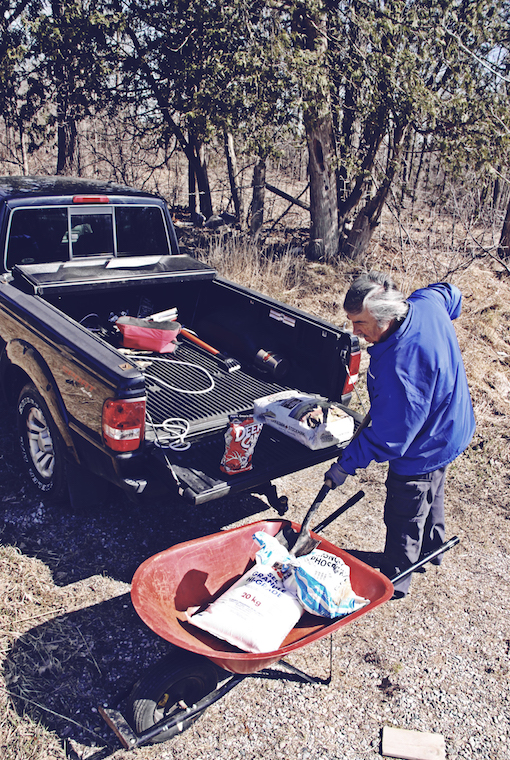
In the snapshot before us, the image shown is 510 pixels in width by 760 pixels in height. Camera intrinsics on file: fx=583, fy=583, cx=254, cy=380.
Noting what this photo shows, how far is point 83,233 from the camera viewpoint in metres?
4.68

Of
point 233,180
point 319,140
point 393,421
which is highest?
point 319,140

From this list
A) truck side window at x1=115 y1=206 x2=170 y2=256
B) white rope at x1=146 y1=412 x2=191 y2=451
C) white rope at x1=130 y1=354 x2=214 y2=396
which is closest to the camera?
white rope at x1=146 y1=412 x2=191 y2=451

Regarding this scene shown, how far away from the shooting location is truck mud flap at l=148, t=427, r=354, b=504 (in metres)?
3.15

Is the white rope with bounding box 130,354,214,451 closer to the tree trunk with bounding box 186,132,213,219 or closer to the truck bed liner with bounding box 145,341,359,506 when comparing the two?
the truck bed liner with bounding box 145,341,359,506

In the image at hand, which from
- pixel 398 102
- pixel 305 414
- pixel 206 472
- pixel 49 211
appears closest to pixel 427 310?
pixel 305 414

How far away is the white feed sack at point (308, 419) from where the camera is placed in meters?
3.62

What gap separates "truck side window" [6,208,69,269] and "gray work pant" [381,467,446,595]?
10.0ft

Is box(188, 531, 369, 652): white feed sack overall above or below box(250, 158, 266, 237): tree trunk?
below

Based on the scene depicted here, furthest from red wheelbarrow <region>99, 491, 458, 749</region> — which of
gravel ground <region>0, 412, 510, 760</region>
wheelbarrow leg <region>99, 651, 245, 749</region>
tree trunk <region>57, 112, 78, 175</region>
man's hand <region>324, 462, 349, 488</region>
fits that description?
tree trunk <region>57, 112, 78, 175</region>

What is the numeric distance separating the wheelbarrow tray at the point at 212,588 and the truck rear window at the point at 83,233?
2.75 meters

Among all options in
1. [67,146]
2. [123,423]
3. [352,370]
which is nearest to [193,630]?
[123,423]

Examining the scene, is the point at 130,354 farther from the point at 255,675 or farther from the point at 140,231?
the point at 255,675

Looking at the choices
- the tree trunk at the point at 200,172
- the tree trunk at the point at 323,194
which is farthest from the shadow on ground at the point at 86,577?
the tree trunk at the point at 200,172

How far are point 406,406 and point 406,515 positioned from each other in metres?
0.82
